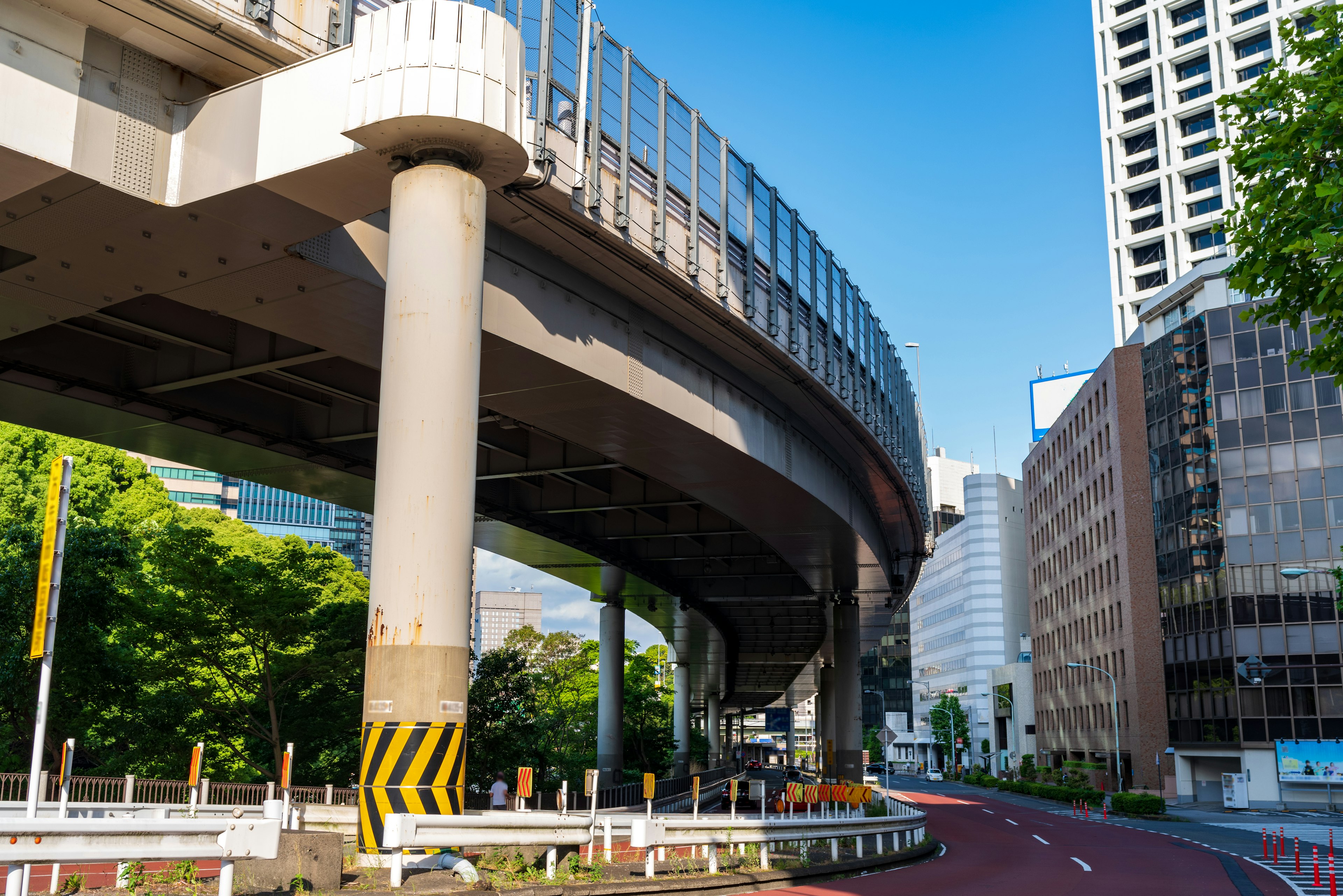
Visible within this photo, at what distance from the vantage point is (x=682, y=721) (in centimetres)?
8956

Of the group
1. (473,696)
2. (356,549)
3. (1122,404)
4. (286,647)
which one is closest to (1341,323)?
(286,647)

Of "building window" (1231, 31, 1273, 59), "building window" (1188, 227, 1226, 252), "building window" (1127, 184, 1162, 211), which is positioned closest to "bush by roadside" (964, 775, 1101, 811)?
"building window" (1188, 227, 1226, 252)

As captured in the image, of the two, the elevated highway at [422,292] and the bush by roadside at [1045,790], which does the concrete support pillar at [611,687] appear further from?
the bush by roadside at [1045,790]

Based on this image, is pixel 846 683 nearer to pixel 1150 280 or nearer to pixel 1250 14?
pixel 1150 280

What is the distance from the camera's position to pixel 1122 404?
7506 centimetres

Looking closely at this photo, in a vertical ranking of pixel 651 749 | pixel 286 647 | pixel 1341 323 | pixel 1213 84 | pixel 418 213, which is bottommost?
pixel 651 749

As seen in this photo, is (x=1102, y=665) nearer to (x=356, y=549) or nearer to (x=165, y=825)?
(x=165, y=825)

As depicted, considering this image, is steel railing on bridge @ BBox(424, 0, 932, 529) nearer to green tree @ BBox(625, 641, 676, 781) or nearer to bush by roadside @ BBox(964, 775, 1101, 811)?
bush by roadside @ BBox(964, 775, 1101, 811)

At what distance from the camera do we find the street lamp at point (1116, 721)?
225 feet

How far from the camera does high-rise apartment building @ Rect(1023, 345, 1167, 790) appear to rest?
7181cm

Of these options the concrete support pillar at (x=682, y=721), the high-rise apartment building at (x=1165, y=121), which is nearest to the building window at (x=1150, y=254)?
the high-rise apartment building at (x=1165, y=121)

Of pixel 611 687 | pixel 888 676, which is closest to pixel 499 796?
pixel 611 687

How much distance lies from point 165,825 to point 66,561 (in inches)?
898

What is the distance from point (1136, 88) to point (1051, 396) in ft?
143
